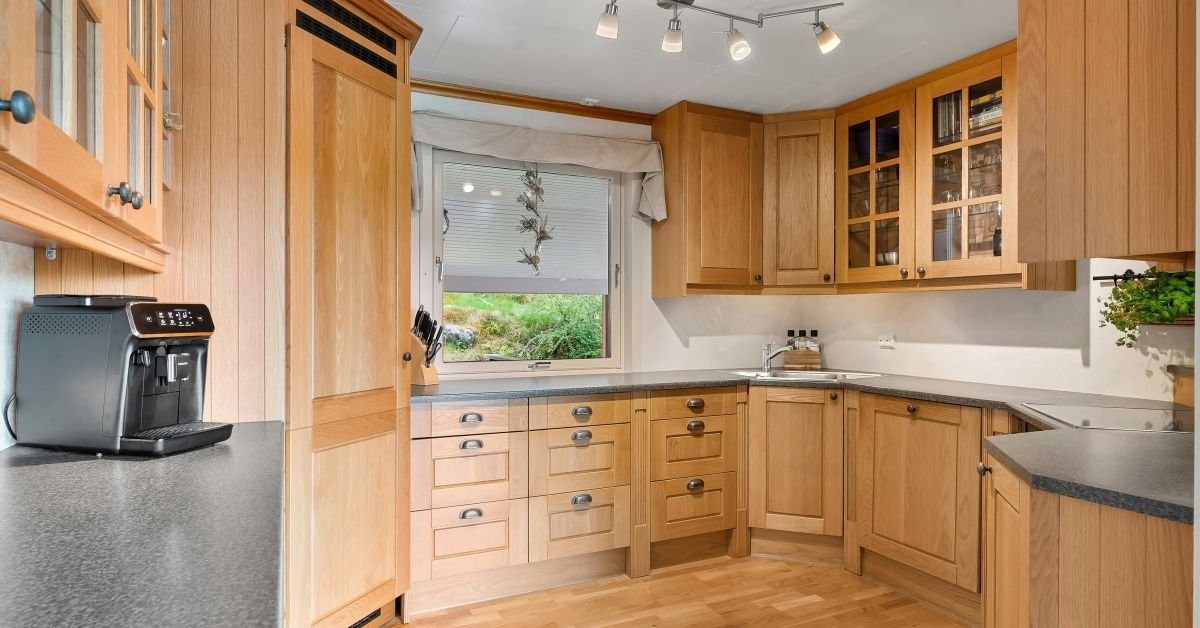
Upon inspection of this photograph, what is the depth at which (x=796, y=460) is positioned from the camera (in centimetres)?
331

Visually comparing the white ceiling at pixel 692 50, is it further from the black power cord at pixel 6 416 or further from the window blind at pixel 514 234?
the black power cord at pixel 6 416

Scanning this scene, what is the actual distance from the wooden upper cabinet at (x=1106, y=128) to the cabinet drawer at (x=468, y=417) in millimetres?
2003

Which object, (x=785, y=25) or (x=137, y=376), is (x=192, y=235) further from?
(x=785, y=25)

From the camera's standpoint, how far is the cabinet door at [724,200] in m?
3.57

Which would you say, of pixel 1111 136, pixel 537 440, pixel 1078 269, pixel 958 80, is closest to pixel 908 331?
pixel 1078 269

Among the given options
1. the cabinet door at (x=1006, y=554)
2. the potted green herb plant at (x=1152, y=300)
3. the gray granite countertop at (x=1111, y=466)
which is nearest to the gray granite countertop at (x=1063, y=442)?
the gray granite countertop at (x=1111, y=466)

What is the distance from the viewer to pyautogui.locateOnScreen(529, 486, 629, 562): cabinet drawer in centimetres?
293

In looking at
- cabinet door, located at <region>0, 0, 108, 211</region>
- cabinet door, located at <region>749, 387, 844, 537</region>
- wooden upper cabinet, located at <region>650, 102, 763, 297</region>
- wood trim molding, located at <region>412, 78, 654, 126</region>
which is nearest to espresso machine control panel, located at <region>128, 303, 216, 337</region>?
cabinet door, located at <region>0, 0, 108, 211</region>

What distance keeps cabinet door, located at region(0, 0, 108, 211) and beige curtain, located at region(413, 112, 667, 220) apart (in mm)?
2128

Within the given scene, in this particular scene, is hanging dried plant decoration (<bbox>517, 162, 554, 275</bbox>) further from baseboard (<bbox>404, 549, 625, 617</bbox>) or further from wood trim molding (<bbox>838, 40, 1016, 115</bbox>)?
wood trim molding (<bbox>838, 40, 1016, 115</bbox>)

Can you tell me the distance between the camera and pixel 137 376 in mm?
1534

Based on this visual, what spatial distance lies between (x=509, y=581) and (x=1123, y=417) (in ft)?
7.76

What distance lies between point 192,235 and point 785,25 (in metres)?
2.26

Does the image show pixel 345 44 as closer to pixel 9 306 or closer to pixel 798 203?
pixel 9 306
